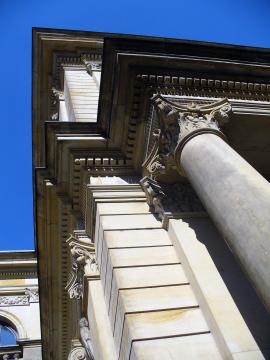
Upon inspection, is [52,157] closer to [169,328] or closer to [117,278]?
[117,278]

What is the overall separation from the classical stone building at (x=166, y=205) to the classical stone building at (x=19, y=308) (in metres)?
9.78

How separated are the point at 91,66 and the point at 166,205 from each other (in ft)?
38.1

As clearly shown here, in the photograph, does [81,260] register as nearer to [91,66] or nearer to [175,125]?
[175,125]

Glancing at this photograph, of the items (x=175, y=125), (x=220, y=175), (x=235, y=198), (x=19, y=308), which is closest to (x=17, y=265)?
(x=19, y=308)

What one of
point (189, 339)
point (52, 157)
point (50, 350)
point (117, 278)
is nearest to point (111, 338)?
point (117, 278)

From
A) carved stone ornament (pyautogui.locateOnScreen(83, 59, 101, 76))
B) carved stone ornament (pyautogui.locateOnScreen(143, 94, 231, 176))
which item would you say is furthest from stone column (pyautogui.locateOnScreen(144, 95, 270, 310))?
carved stone ornament (pyautogui.locateOnScreen(83, 59, 101, 76))

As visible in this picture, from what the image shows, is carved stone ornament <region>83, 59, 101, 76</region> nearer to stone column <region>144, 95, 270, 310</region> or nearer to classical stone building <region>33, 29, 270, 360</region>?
classical stone building <region>33, 29, 270, 360</region>

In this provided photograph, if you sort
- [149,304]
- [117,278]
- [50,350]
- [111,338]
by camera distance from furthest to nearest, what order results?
[50,350] → [111,338] → [117,278] → [149,304]

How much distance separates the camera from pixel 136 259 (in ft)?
25.5

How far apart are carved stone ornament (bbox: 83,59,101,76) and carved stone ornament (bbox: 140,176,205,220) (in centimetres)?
1040

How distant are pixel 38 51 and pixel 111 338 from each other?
1539cm

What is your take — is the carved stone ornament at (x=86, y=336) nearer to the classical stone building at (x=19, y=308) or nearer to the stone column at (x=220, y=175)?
the stone column at (x=220, y=175)

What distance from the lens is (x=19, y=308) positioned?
23.2 metres

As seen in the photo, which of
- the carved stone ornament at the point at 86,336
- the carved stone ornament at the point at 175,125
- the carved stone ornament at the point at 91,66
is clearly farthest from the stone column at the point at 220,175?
the carved stone ornament at the point at 91,66
